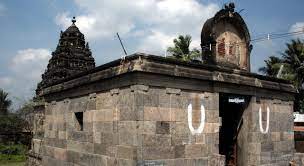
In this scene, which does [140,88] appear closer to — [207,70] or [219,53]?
[207,70]

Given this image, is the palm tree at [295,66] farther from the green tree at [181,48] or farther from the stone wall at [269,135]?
the stone wall at [269,135]

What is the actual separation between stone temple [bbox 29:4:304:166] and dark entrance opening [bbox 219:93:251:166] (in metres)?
0.03

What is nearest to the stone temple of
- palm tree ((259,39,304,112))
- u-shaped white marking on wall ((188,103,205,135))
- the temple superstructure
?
u-shaped white marking on wall ((188,103,205,135))

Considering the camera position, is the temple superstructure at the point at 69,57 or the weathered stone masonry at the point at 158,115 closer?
the weathered stone masonry at the point at 158,115

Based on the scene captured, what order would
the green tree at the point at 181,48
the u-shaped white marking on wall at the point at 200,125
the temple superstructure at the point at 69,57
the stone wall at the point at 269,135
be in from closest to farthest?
1. the u-shaped white marking on wall at the point at 200,125
2. the stone wall at the point at 269,135
3. the temple superstructure at the point at 69,57
4. the green tree at the point at 181,48

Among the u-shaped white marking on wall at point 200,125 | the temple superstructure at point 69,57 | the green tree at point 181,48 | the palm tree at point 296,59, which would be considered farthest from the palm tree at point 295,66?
the u-shaped white marking on wall at point 200,125

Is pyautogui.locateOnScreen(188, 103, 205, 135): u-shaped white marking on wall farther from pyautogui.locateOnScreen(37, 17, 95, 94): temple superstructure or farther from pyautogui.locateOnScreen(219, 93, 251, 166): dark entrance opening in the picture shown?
pyautogui.locateOnScreen(37, 17, 95, 94): temple superstructure

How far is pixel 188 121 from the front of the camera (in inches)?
342

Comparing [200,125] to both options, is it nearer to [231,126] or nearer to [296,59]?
[231,126]

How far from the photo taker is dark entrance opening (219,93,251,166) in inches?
425

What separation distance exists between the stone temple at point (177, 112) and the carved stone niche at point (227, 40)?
0.10 feet

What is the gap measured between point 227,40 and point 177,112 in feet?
13.2

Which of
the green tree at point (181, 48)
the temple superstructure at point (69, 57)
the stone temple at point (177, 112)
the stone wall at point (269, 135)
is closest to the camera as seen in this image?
the stone temple at point (177, 112)

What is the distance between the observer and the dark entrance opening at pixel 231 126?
35.4 ft
